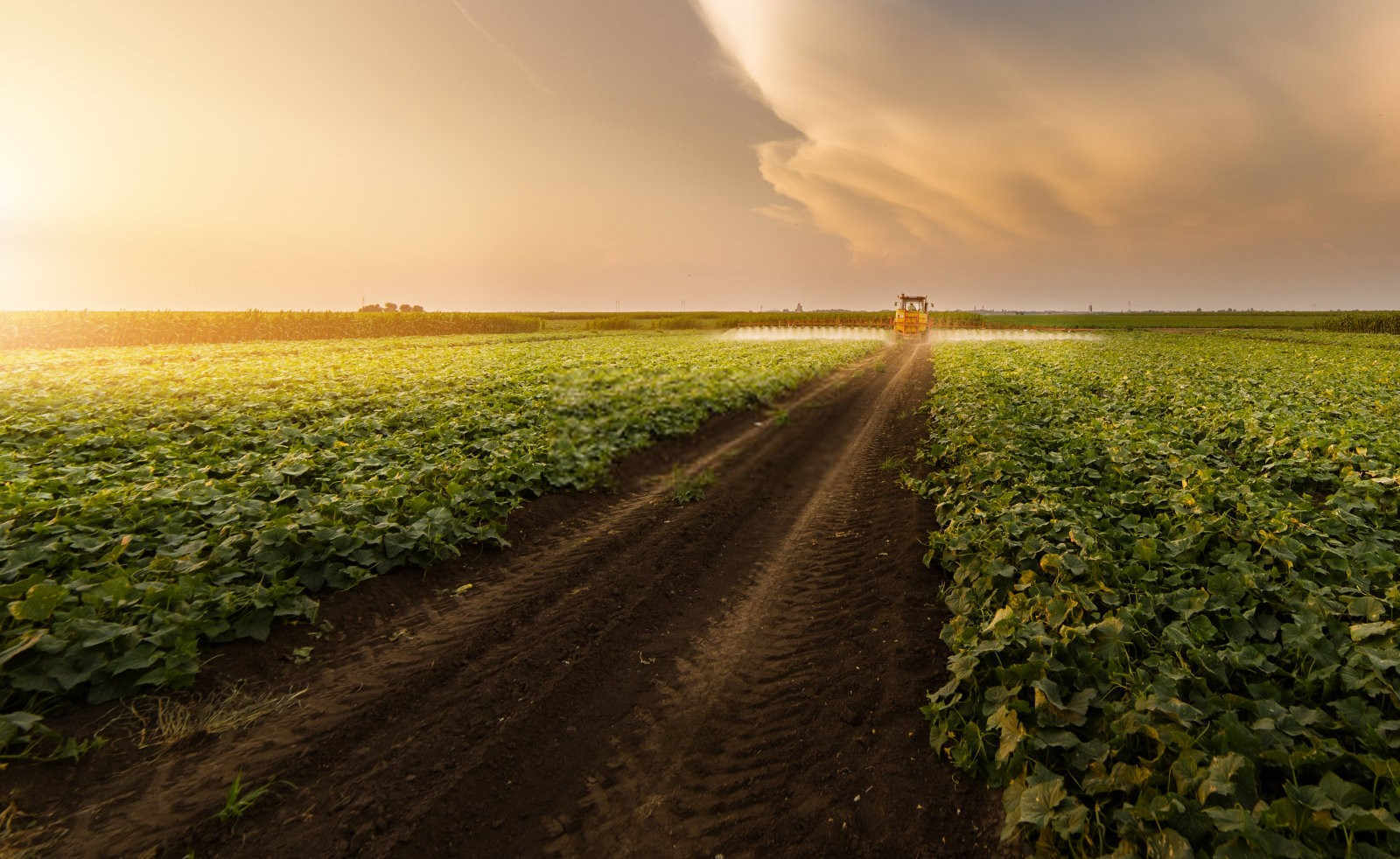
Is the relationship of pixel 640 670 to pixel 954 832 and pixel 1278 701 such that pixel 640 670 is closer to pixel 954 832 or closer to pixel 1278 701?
pixel 954 832

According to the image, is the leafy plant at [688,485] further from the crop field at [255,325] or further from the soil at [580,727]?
the crop field at [255,325]

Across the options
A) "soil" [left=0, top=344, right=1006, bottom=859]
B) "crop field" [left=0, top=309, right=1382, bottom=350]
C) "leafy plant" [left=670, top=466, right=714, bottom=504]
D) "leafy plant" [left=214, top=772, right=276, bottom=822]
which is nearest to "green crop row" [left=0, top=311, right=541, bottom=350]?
"crop field" [left=0, top=309, right=1382, bottom=350]

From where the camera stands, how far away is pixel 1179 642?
365 cm

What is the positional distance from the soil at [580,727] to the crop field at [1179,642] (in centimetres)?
47

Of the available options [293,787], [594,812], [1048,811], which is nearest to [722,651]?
[594,812]

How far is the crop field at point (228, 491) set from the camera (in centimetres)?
398

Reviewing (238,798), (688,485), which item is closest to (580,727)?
(238,798)

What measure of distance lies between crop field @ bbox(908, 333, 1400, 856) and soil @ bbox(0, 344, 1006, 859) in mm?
471

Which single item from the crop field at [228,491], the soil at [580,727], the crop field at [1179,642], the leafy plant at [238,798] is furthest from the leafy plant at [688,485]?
the leafy plant at [238,798]

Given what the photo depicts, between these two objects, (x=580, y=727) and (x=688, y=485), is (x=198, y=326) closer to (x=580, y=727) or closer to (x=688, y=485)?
(x=688, y=485)

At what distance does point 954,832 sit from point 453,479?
6.89m

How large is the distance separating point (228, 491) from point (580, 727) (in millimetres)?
5610

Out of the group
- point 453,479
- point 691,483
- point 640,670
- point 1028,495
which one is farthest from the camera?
point 691,483

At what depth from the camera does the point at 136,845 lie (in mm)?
2848
